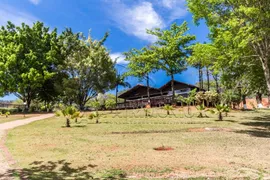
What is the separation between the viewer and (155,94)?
45938mm

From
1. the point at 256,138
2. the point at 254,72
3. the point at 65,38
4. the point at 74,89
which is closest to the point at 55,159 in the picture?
the point at 256,138

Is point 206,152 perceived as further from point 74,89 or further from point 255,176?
point 74,89

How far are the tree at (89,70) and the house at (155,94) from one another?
5.61 meters

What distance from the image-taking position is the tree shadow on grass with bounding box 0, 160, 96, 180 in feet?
19.5

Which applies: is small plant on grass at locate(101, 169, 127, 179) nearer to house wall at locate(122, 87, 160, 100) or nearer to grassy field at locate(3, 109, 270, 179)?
grassy field at locate(3, 109, 270, 179)

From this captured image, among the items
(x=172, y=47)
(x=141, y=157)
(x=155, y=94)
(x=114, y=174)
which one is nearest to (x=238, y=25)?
(x=141, y=157)

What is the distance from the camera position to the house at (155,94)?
1525 inches

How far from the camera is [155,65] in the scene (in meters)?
36.2

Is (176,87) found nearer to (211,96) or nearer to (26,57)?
(211,96)

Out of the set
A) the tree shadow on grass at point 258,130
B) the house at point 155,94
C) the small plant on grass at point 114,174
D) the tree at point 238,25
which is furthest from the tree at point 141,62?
the small plant on grass at point 114,174

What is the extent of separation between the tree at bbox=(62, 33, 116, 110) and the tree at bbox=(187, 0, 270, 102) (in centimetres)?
2227

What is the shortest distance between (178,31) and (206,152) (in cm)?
2986

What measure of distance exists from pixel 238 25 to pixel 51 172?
40.6 feet

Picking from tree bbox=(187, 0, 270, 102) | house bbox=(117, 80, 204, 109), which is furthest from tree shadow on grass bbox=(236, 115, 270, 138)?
house bbox=(117, 80, 204, 109)
